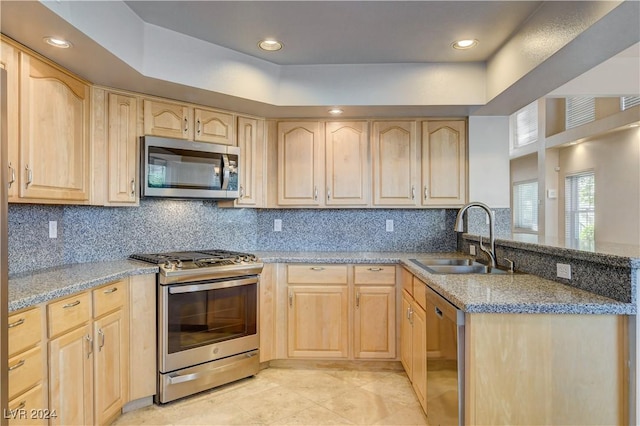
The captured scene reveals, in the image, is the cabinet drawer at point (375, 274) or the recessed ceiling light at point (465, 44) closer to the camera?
the recessed ceiling light at point (465, 44)

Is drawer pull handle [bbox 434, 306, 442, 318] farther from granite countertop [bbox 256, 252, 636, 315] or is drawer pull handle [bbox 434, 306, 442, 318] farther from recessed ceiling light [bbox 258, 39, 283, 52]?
recessed ceiling light [bbox 258, 39, 283, 52]

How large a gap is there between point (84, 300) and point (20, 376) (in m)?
0.48

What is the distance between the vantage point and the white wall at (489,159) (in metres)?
3.20

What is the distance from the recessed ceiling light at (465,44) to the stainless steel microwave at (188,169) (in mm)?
1842

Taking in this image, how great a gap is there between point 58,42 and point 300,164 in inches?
74.4

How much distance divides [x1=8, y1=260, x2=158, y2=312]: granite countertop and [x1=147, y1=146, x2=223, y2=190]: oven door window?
0.63m

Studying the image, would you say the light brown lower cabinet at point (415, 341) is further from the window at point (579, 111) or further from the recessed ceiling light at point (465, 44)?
the window at point (579, 111)

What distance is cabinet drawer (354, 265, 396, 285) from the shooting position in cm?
294

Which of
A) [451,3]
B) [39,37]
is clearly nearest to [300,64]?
[451,3]

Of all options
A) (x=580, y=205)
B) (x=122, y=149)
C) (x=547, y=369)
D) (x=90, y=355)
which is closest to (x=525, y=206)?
(x=580, y=205)

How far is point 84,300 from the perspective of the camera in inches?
75.6

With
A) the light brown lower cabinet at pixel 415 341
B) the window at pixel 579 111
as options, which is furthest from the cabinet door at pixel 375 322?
the window at pixel 579 111

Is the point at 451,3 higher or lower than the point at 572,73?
higher

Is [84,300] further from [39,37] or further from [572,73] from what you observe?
[572,73]
